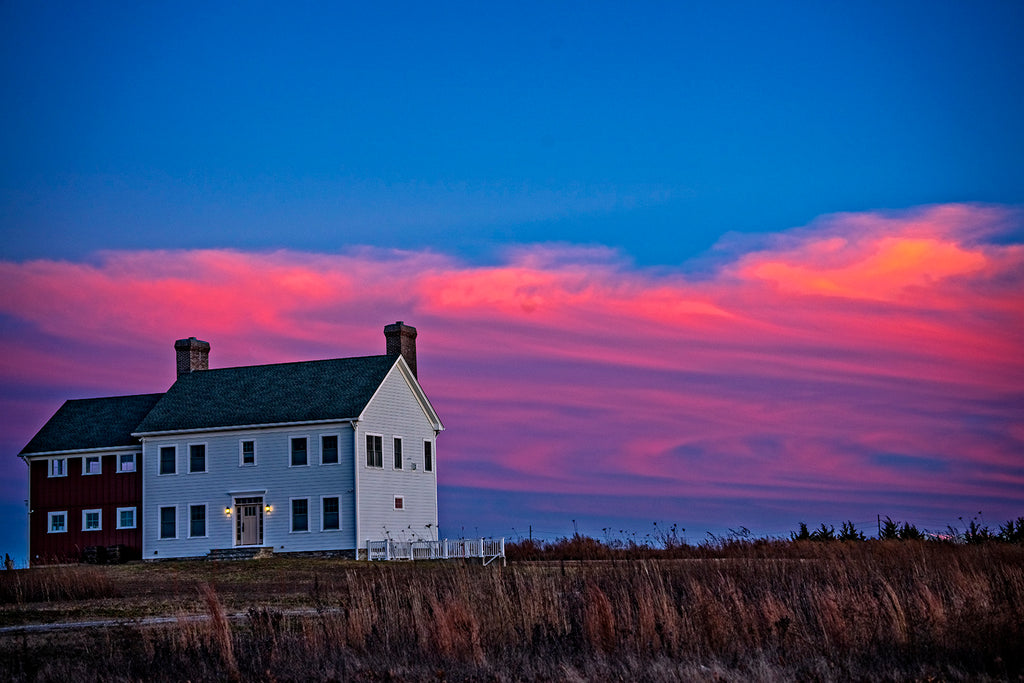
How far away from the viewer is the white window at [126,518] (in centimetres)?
5103

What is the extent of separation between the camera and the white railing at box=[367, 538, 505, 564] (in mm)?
45031

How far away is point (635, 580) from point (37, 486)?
42415 millimetres

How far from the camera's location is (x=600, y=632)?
15.7 meters

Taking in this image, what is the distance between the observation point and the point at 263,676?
14.3m

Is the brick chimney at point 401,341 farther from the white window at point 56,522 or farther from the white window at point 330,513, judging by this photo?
the white window at point 56,522

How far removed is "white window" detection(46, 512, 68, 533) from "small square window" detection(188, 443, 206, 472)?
289 inches

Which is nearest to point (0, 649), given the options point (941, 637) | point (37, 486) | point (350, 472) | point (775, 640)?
point (775, 640)

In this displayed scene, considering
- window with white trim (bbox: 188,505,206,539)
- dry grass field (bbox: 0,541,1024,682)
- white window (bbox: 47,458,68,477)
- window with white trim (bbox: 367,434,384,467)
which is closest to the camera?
dry grass field (bbox: 0,541,1024,682)

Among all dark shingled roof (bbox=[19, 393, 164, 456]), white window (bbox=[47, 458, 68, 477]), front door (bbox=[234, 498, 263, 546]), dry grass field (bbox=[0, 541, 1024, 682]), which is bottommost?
dry grass field (bbox=[0, 541, 1024, 682])

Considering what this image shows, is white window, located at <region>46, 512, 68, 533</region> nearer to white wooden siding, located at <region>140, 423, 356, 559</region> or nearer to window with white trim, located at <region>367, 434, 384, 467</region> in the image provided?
white wooden siding, located at <region>140, 423, 356, 559</region>

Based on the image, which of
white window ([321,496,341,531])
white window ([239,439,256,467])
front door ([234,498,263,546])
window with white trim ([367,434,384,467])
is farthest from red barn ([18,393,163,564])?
window with white trim ([367,434,384,467])

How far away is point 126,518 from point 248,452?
277 inches

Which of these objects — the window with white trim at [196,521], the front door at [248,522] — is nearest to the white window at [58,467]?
the window with white trim at [196,521]

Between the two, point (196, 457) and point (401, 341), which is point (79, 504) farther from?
point (401, 341)
